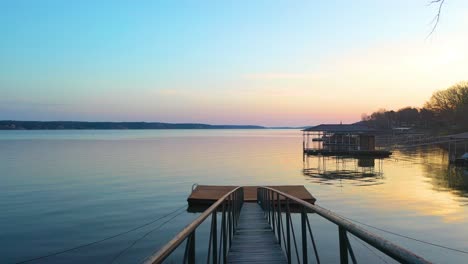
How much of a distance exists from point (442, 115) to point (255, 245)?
348ft

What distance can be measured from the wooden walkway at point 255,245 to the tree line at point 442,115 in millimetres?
83342

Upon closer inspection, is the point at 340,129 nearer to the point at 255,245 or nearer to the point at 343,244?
the point at 255,245

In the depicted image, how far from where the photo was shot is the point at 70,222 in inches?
619

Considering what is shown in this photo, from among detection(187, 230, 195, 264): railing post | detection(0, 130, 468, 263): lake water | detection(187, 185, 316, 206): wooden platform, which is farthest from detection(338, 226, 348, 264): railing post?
detection(187, 185, 316, 206): wooden platform

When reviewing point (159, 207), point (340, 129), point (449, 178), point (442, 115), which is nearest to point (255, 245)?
point (159, 207)

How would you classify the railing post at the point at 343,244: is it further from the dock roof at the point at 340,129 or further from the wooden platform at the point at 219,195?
the dock roof at the point at 340,129

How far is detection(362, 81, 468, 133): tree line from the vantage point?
7931 centimetres

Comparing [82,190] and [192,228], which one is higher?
[192,228]

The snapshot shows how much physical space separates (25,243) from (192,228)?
12.6 meters

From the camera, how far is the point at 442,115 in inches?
3789

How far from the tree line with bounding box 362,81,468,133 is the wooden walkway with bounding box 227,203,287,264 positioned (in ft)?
273

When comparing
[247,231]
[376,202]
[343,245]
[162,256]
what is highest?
[162,256]

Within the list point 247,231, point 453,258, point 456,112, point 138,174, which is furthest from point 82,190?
point 456,112

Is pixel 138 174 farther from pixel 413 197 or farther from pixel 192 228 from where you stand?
pixel 192 228
